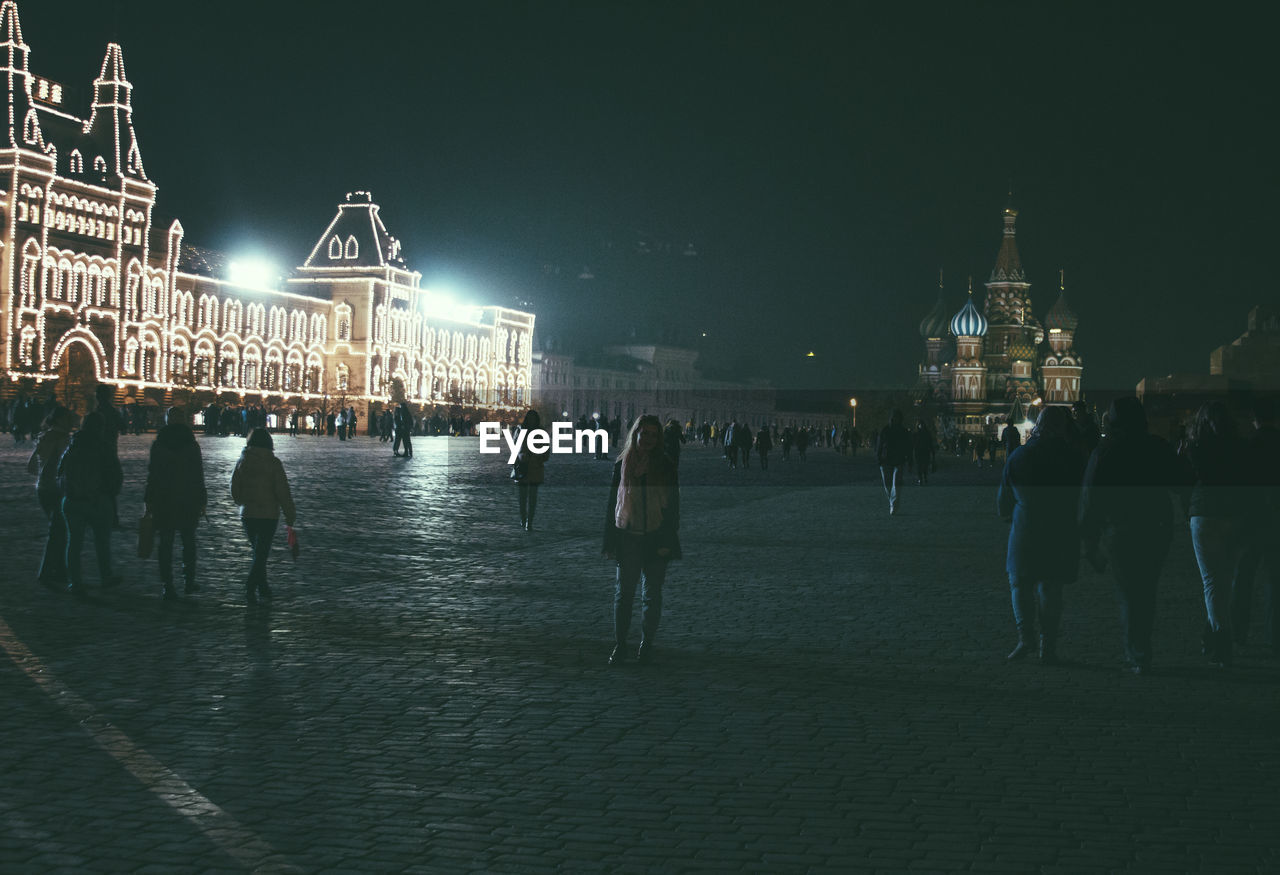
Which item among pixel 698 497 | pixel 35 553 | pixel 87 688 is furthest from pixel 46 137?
pixel 87 688

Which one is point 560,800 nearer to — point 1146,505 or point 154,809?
point 154,809

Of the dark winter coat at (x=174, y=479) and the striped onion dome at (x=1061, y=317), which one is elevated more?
the striped onion dome at (x=1061, y=317)

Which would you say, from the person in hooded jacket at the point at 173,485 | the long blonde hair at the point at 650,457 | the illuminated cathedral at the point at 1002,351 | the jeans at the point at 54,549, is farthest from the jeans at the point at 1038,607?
the illuminated cathedral at the point at 1002,351

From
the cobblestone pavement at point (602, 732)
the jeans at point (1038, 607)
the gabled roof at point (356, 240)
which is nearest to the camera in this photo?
the cobblestone pavement at point (602, 732)

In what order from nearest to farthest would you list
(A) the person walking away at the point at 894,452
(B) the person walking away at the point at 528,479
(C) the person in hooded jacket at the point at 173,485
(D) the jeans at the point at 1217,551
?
(D) the jeans at the point at 1217,551 → (C) the person in hooded jacket at the point at 173,485 → (B) the person walking away at the point at 528,479 → (A) the person walking away at the point at 894,452

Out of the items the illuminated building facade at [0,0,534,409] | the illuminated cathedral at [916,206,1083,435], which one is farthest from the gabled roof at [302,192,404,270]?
the illuminated cathedral at [916,206,1083,435]

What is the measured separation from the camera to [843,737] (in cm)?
637

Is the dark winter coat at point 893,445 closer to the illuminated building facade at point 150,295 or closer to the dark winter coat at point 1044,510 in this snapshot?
the dark winter coat at point 1044,510

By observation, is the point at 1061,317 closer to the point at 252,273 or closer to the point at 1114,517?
the point at 252,273

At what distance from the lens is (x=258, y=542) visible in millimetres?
10289

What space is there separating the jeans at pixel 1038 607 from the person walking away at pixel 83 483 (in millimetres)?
6207

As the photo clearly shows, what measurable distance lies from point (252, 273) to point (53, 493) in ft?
279

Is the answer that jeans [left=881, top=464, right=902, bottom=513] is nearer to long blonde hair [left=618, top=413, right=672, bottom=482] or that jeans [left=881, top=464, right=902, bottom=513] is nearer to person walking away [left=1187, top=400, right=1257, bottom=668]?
person walking away [left=1187, top=400, right=1257, bottom=668]

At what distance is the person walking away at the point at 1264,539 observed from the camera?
28.3 ft
